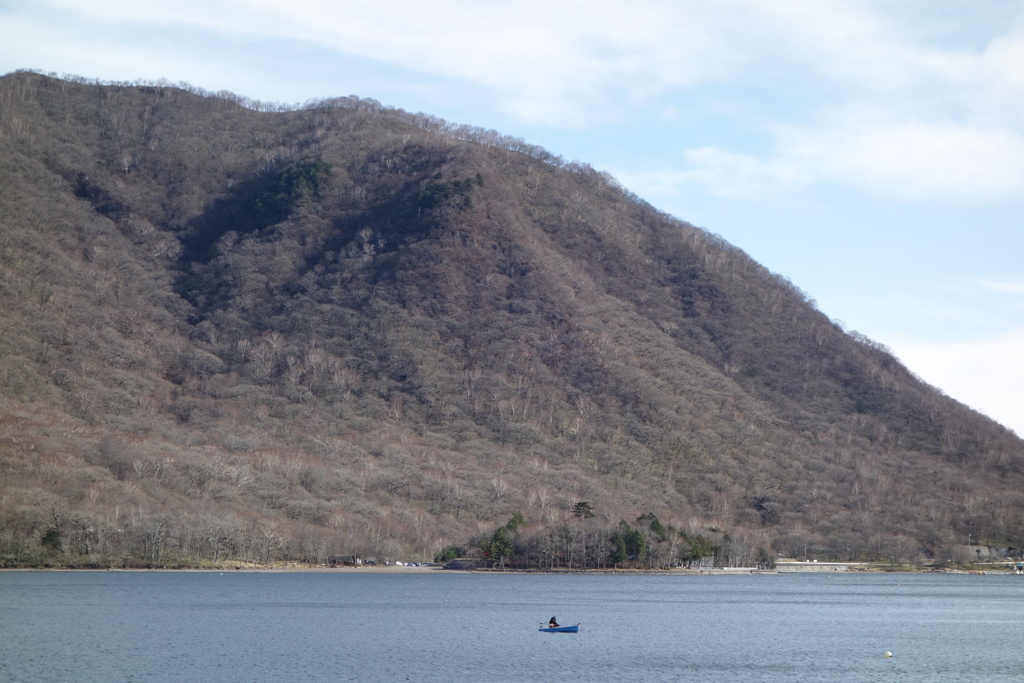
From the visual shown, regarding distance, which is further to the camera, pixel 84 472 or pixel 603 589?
pixel 84 472

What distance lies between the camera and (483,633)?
100438 mm

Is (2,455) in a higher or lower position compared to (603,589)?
higher

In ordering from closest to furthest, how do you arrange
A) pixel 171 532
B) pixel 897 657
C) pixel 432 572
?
1. pixel 897 657
2. pixel 171 532
3. pixel 432 572

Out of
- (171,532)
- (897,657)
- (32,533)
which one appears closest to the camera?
(897,657)

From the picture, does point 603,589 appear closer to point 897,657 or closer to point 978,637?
point 978,637

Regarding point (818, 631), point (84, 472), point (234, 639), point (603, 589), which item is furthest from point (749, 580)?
point (234, 639)

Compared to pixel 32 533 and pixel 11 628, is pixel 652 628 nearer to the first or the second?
pixel 11 628

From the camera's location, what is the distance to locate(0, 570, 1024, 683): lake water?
78.2 m

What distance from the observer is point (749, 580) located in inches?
7864

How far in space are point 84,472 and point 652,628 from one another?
107 metres

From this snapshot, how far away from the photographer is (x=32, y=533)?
157 metres

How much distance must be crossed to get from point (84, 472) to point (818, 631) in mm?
118433

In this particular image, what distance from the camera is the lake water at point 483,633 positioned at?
7819 centimetres

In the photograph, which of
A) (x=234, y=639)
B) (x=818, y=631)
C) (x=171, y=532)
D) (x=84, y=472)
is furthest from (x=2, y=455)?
(x=818, y=631)
